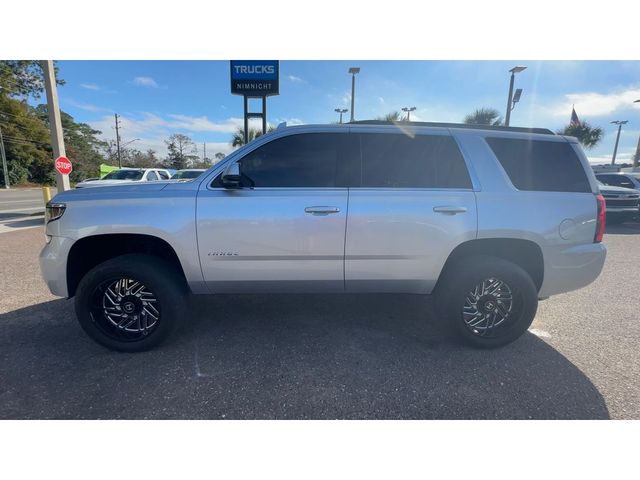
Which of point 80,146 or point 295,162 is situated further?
point 80,146

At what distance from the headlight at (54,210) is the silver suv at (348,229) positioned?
1 centimetres

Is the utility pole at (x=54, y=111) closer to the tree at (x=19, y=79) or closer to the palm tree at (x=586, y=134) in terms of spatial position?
the palm tree at (x=586, y=134)

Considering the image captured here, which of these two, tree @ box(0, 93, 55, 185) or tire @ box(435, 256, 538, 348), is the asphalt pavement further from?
tree @ box(0, 93, 55, 185)

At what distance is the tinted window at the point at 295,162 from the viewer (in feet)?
8.90

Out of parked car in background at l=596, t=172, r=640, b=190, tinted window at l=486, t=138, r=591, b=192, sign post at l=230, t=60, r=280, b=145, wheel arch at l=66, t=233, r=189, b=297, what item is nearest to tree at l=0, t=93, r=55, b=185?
sign post at l=230, t=60, r=280, b=145

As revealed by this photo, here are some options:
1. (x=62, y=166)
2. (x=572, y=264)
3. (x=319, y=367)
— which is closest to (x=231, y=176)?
(x=319, y=367)

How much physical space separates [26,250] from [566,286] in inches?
357

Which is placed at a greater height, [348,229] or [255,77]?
[255,77]

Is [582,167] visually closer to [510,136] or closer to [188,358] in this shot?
[510,136]

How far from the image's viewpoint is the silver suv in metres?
2.60

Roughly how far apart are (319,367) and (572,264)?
247 centimetres

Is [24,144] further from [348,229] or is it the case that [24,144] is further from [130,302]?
[348,229]

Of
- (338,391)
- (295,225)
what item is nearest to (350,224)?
(295,225)

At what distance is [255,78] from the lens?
404 inches
